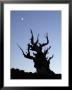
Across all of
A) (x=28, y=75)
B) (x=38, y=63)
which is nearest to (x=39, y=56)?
(x=38, y=63)

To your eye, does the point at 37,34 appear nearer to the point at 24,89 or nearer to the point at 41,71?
the point at 41,71

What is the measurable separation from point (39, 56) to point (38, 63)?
0.06 meters

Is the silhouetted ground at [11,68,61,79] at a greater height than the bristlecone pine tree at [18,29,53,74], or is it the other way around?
the bristlecone pine tree at [18,29,53,74]

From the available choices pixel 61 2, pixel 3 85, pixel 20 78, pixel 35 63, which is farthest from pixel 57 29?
pixel 3 85

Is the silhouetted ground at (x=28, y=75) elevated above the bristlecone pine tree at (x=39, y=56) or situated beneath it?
situated beneath

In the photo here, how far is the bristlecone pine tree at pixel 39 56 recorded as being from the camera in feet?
5.28

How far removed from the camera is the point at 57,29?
5.31ft

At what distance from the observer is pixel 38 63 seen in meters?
1.62

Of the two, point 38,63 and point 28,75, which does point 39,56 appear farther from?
point 28,75

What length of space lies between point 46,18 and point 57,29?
0.41 ft

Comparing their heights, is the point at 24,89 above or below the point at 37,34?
below

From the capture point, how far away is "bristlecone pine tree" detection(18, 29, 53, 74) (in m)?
1.61

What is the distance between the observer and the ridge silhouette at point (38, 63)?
1.60 metres

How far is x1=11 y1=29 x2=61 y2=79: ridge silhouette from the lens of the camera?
1599 mm
